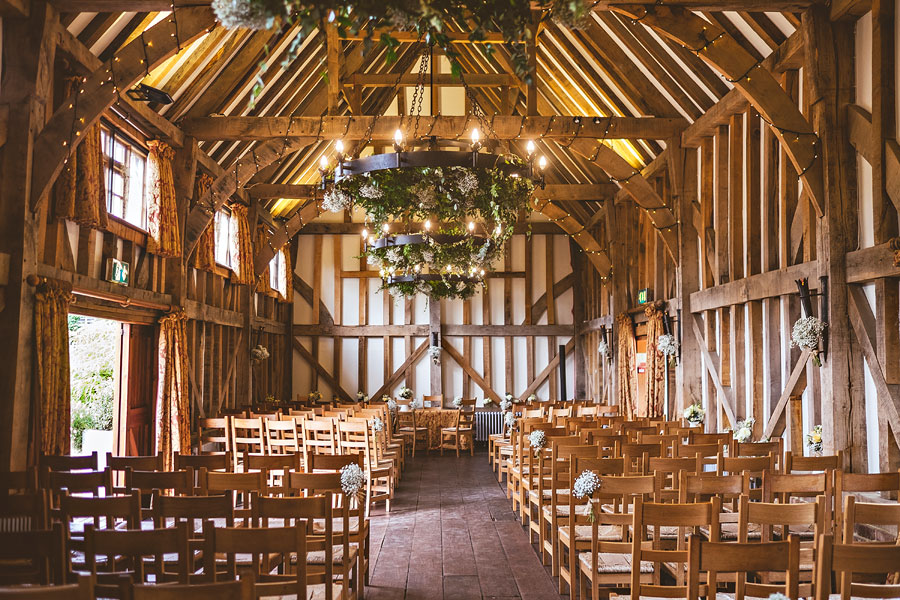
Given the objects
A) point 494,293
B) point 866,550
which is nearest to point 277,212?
point 494,293

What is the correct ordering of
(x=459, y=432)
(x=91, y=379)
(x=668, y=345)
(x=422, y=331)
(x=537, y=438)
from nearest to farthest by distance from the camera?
(x=537, y=438) < (x=668, y=345) < (x=91, y=379) < (x=459, y=432) < (x=422, y=331)

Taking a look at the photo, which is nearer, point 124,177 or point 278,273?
point 124,177

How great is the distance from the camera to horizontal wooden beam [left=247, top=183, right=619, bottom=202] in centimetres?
1399

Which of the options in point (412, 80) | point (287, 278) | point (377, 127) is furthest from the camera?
point (287, 278)

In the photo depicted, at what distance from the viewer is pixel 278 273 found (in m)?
17.2

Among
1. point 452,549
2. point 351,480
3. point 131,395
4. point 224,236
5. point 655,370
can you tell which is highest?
point 224,236

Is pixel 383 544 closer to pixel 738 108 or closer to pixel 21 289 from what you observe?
pixel 21 289

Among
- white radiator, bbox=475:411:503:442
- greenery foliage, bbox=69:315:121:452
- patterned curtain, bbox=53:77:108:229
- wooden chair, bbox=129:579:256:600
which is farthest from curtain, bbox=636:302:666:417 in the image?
wooden chair, bbox=129:579:256:600

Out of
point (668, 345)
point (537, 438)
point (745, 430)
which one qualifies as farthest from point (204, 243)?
point (745, 430)

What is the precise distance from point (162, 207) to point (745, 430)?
7625mm

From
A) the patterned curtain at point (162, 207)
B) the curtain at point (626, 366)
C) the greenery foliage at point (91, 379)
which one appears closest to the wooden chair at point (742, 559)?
the patterned curtain at point (162, 207)

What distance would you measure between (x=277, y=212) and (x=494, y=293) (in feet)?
18.9

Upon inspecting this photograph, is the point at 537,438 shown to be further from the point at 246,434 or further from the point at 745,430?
the point at 246,434

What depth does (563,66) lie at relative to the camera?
12.1 meters
